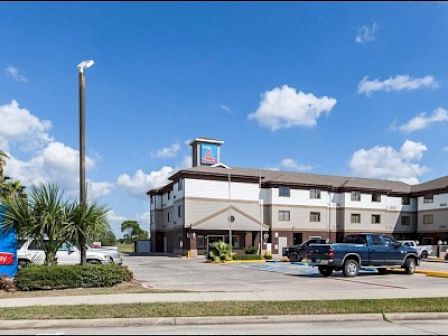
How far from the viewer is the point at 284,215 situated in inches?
2094

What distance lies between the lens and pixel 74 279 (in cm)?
1530

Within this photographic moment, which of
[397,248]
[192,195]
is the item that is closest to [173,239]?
[192,195]

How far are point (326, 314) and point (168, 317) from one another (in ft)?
11.5

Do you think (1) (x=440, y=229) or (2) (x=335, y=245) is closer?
(2) (x=335, y=245)

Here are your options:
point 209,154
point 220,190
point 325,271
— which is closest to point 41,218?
point 325,271

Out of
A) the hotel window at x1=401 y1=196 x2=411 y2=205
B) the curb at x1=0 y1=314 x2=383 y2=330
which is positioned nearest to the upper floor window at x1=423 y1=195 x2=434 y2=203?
the hotel window at x1=401 y1=196 x2=411 y2=205

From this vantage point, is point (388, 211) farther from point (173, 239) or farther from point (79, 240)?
point (79, 240)

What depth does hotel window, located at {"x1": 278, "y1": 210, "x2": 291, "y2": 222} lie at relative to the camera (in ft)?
174

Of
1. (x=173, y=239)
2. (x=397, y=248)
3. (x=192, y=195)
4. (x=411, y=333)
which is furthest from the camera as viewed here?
(x=173, y=239)

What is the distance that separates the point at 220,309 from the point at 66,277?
21.2ft

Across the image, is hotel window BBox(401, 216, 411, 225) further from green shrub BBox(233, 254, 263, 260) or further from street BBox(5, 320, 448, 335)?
street BBox(5, 320, 448, 335)

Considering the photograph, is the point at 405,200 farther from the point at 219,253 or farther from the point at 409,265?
the point at 409,265

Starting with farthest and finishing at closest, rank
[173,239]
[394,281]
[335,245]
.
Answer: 1. [173,239]
2. [335,245]
3. [394,281]

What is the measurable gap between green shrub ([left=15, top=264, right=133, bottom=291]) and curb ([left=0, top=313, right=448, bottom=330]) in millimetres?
5172
